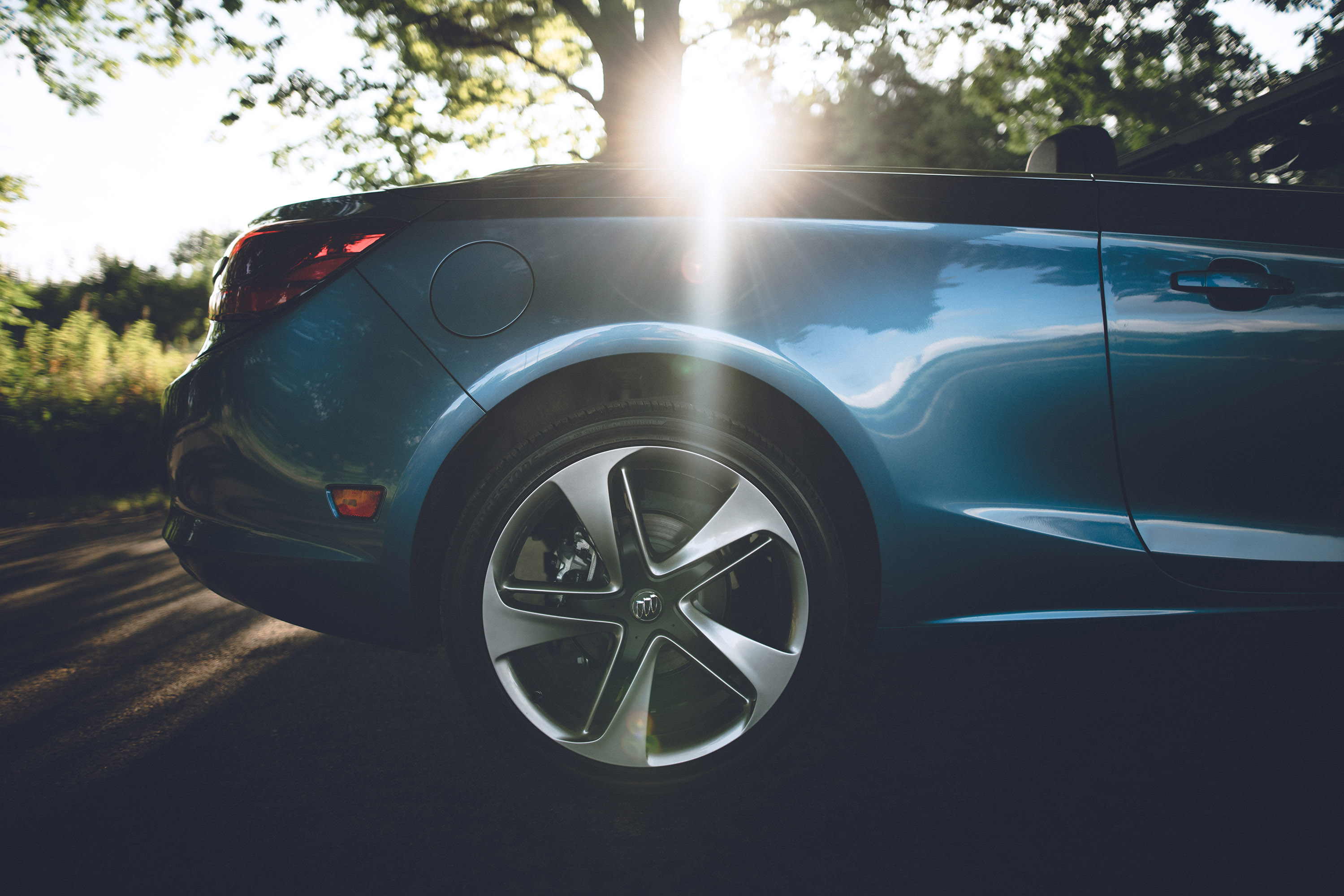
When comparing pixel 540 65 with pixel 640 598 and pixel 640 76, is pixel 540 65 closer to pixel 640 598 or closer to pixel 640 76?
pixel 640 76

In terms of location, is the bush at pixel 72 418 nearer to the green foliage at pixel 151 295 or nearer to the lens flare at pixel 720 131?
the lens flare at pixel 720 131

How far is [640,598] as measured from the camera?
1.45m

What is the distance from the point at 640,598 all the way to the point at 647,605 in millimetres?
21

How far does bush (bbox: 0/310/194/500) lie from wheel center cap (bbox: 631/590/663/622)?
6082 mm

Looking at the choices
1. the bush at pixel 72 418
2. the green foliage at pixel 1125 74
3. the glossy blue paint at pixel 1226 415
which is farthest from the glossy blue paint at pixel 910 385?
the green foliage at pixel 1125 74

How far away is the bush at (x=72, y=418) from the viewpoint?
6.05 meters

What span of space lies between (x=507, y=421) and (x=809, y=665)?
0.80 m

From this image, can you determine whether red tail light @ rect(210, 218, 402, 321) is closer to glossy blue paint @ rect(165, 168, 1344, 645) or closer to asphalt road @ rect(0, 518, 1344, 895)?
glossy blue paint @ rect(165, 168, 1344, 645)

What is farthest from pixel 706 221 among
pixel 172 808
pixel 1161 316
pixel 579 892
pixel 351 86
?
pixel 351 86

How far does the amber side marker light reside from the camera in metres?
1.43

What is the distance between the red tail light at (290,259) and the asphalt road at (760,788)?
3.43 feet

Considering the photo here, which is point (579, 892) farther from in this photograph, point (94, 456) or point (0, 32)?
point (0, 32)

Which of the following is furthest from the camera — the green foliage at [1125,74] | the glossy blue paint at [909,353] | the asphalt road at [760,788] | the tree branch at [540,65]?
the tree branch at [540,65]

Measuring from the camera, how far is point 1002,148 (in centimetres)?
1938
